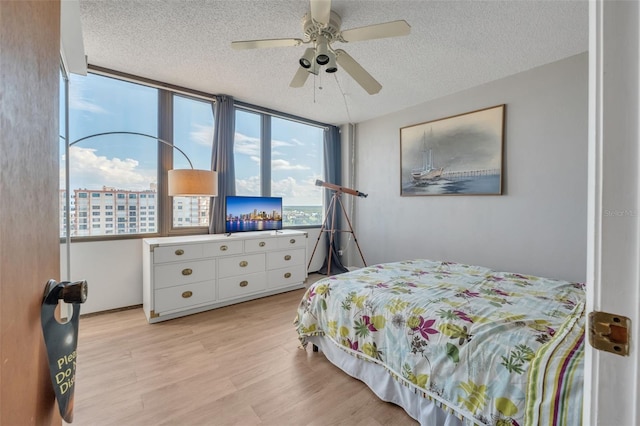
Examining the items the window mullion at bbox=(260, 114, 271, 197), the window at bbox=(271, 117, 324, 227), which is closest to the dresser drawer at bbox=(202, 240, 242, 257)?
the window mullion at bbox=(260, 114, 271, 197)

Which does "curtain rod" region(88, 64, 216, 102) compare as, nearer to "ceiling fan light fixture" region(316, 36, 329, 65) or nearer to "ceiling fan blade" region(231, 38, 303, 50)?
"ceiling fan blade" region(231, 38, 303, 50)

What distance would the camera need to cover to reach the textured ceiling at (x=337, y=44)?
1.98m

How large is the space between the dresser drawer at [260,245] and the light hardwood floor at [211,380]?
3.08 ft

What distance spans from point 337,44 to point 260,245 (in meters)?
2.39

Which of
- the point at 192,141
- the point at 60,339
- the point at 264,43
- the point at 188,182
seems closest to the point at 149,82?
the point at 192,141

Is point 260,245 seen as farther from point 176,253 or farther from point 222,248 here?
point 176,253

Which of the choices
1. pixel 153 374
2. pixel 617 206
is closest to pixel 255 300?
pixel 153 374

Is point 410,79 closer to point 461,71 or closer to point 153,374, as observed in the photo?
point 461,71

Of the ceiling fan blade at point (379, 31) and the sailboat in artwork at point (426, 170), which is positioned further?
the sailboat in artwork at point (426, 170)

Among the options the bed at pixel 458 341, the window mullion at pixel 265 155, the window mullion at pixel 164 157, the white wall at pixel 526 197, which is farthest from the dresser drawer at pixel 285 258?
the white wall at pixel 526 197

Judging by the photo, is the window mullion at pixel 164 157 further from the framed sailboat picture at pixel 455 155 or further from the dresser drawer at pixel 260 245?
the framed sailboat picture at pixel 455 155

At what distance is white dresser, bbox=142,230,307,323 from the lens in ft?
9.01

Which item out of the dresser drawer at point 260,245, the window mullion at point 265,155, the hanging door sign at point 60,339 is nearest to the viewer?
the hanging door sign at point 60,339

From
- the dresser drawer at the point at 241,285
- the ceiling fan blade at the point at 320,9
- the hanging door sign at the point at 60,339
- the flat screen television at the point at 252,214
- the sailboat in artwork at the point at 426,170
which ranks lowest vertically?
the dresser drawer at the point at 241,285
